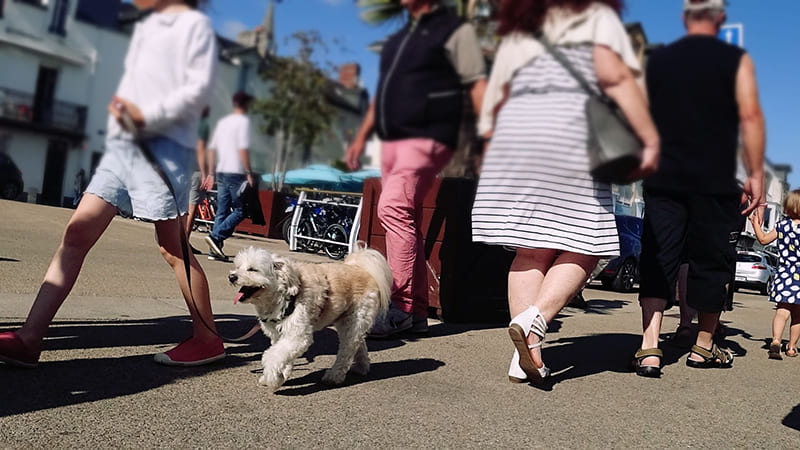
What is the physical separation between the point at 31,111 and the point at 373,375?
320 cm

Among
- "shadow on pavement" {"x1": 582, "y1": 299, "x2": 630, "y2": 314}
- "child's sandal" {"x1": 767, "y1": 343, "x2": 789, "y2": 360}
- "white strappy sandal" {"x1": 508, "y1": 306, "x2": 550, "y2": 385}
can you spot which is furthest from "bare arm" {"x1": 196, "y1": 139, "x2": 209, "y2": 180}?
"shadow on pavement" {"x1": 582, "y1": 299, "x2": 630, "y2": 314}

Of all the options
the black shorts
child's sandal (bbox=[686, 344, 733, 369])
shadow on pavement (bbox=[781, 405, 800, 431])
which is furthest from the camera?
child's sandal (bbox=[686, 344, 733, 369])

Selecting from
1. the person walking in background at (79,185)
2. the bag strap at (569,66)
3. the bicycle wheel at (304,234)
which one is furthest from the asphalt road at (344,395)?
the bag strap at (569,66)

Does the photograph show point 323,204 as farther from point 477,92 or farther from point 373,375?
point 373,375

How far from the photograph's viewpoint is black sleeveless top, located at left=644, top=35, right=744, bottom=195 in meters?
1.12

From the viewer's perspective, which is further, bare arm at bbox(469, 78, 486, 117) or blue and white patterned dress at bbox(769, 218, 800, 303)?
blue and white patterned dress at bbox(769, 218, 800, 303)

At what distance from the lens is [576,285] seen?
3.52m

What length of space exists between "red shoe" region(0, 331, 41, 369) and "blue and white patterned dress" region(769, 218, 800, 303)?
6.04 metres

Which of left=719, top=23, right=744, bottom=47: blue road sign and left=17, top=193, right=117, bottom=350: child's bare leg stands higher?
left=719, top=23, right=744, bottom=47: blue road sign

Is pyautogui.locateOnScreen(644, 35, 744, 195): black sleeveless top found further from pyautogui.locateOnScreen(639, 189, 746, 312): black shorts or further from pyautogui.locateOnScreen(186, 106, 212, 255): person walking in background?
pyautogui.locateOnScreen(186, 106, 212, 255): person walking in background

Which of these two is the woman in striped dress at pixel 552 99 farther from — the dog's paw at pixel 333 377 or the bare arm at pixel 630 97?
the dog's paw at pixel 333 377

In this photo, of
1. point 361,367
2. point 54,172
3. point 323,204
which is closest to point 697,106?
point 54,172

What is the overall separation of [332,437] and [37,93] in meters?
2.10

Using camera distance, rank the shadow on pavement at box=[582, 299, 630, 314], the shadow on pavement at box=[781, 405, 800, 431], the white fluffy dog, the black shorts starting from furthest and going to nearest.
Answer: the shadow on pavement at box=[582, 299, 630, 314]
the shadow on pavement at box=[781, 405, 800, 431]
the white fluffy dog
the black shorts
